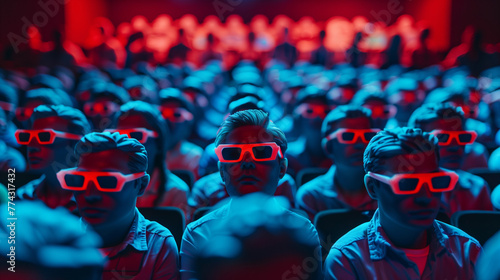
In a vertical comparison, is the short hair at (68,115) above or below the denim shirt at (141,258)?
above

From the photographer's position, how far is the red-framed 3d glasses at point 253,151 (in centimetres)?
216

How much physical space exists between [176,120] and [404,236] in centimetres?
293

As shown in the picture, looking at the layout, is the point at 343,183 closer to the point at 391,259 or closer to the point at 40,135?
the point at 391,259

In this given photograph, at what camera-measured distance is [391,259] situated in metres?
1.91

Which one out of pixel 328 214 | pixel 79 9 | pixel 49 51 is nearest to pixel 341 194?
pixel 328 214

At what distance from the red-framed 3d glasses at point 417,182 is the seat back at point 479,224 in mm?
670

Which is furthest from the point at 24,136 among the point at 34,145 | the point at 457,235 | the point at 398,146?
the point at 457,235

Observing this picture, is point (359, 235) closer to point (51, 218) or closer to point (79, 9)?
point (51, 218)

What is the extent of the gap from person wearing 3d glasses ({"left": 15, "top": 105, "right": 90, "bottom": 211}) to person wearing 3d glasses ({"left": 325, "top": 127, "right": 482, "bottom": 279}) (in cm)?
174

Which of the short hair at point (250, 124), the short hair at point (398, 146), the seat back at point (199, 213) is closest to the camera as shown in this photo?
the short hair at point (398, 146)

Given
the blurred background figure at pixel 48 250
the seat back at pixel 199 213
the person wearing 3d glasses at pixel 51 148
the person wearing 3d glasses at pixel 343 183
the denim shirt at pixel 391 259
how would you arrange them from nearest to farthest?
the blurred background figure at pixel 48 250 → the denim shirt at pixel 391 259 → the seat back at pixel 199 213 → the person wearing 3d glasses at pixel 51 148 → the person wearing 3d glasses at pixel 343 183

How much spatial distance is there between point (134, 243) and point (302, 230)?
99 cm

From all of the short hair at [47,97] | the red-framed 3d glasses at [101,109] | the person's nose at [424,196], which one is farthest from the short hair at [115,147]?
the red-framed 3d glasses at [101,109]

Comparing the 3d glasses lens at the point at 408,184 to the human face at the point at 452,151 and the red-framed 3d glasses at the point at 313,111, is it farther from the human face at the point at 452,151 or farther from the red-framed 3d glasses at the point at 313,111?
the red-framed 3d glasses at the point at 313,111
